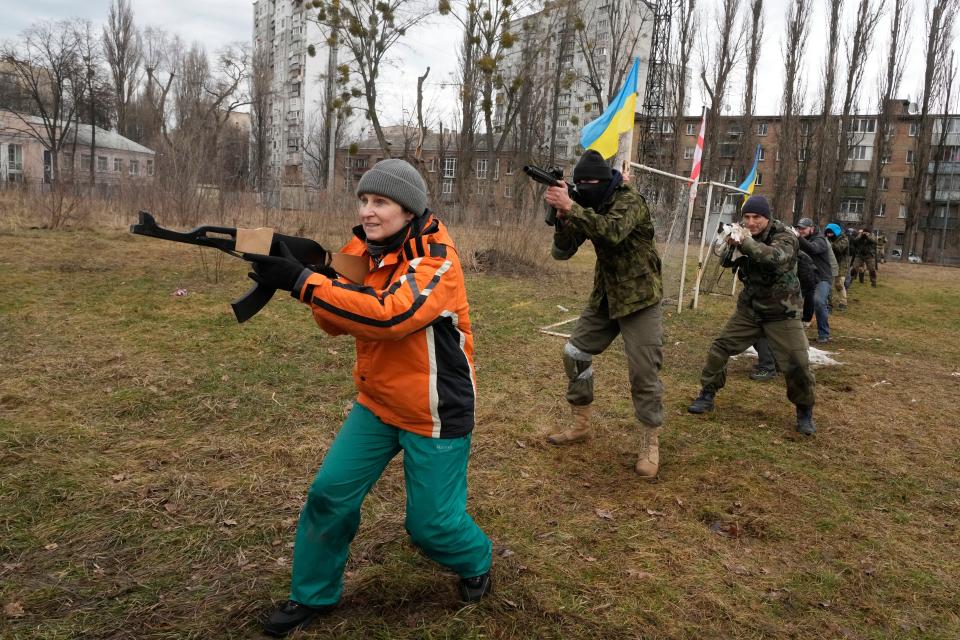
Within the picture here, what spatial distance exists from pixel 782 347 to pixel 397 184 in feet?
13.2

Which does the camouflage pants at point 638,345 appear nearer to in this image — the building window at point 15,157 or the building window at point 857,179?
the building window at point 15,157

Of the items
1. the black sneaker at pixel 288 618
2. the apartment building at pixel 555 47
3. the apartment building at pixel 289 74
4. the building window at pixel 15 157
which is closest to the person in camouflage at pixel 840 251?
the black sneaker at pixel 288 618

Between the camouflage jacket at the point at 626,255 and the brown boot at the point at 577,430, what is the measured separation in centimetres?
91

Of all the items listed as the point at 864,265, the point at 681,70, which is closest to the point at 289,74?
the point at 681,70

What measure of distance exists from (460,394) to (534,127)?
3778 centimetres

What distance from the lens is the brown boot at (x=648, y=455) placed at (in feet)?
14.1

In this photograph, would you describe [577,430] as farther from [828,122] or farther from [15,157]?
[15,157]

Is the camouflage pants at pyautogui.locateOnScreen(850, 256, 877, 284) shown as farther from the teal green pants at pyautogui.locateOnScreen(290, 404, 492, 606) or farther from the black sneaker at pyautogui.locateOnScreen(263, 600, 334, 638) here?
the black sneaker at pyautogui.locateOnScreen(263, 600, 334, 638)

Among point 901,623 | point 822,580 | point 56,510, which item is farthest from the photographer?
point 56,510

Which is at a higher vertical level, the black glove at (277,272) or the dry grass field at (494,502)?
the black glove at (277,272)

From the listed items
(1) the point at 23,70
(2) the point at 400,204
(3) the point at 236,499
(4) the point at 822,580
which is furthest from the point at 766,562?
(1) the point at 23,70

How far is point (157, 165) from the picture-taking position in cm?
1828

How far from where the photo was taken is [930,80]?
36.0 m

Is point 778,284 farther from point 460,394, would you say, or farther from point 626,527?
point 460,394
